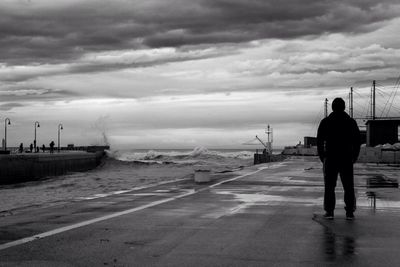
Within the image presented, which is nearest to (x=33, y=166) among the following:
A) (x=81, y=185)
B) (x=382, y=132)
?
(x=81, y=185)

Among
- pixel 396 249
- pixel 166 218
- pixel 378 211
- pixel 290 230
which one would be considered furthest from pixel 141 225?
pixel 378 211

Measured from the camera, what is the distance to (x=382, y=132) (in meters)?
92.5

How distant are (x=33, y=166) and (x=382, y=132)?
61333mm

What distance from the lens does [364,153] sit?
202 ft

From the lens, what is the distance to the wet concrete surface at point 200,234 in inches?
270

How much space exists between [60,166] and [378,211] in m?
53.2

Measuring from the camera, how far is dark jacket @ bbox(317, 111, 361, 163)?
1052 cm

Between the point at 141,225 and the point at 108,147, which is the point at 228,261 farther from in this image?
the point at 108,147

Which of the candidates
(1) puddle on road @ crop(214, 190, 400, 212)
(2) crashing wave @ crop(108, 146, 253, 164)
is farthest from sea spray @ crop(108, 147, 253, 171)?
(1) puddle on road @ crop(214, 190, 400, 212)

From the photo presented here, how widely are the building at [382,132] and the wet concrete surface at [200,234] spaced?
266 feet

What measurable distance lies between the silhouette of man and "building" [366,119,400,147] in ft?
278

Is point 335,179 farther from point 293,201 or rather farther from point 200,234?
point 293,201

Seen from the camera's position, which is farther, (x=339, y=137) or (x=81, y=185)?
(x=81, y=185)

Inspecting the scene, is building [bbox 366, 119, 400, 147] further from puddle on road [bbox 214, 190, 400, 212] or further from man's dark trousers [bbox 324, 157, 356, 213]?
man's dark trousers [bbox 324, 157, 356, 213]
